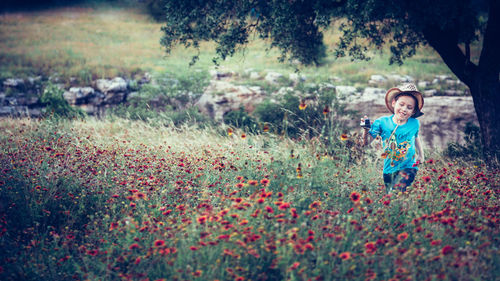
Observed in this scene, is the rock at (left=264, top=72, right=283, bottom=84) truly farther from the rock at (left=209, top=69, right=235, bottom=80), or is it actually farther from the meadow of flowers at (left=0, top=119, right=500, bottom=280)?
the meadow of flowers at (left=0, top=119, right=500, bottom=280)

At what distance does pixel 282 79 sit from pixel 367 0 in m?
11.9

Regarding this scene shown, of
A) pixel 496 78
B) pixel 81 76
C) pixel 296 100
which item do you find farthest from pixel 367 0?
pixel 81 76

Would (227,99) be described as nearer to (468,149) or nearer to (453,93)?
(468,149)

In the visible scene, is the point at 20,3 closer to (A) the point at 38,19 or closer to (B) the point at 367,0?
(A) the point at 38,19

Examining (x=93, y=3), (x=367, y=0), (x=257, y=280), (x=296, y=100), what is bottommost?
(x=257, y=280)

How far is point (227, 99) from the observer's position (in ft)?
47.4

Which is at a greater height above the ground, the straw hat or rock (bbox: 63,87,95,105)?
the straw hat

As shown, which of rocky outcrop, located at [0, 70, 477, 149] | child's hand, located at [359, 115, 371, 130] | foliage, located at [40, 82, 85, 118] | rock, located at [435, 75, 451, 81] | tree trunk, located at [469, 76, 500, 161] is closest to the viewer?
child's hand, located at [359, 115, 371, 130]

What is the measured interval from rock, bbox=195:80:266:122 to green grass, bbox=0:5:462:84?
1.63 metres

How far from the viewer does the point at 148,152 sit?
5801mm

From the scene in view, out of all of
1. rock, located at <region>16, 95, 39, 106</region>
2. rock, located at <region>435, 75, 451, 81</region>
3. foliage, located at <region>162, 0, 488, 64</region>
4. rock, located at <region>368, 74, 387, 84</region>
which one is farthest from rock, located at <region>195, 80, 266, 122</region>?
rock, located at <region>435, 75, 451, 81</region>

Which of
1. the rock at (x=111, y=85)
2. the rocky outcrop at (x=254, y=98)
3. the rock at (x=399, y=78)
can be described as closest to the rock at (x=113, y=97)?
the rocky outcrop at (x=254, y=98)

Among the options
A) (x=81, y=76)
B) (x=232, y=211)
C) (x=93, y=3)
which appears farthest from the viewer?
(x=93, y=3)

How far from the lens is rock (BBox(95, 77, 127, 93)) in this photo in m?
15.4
